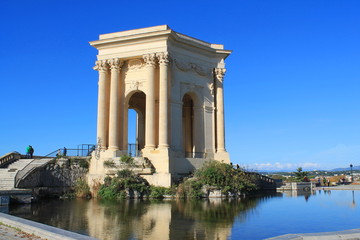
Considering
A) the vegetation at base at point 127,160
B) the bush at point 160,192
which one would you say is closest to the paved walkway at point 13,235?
the bush at point 160,192

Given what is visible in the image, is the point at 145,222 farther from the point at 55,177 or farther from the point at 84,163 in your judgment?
the point at 84,163

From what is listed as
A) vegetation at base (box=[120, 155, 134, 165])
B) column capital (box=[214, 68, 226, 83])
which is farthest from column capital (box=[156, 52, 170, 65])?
vegetation at base (box=[120, 155, 134, 165])

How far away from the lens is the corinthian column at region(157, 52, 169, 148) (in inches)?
1364

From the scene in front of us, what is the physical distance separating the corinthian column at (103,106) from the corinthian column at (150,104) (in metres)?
4.56

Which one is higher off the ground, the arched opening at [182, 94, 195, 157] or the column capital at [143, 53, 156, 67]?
the column capital at [143, 53, 156, 67]

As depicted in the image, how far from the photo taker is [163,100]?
3519 cm

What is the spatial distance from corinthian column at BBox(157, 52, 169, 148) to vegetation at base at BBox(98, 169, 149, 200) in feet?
13.9

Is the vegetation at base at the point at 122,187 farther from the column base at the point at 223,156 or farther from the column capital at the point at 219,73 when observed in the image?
the column capital at the point at 219,73

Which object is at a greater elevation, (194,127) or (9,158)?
(194,127)

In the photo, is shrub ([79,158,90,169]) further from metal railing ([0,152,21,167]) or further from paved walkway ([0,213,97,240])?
paved walkway ([0,213,97,240])

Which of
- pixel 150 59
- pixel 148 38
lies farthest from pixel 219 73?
pixel 148 38

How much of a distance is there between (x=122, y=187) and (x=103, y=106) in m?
9.64

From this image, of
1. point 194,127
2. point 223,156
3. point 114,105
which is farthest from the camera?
point 194,127

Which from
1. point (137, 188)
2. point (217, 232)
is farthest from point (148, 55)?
point (217, 232)
